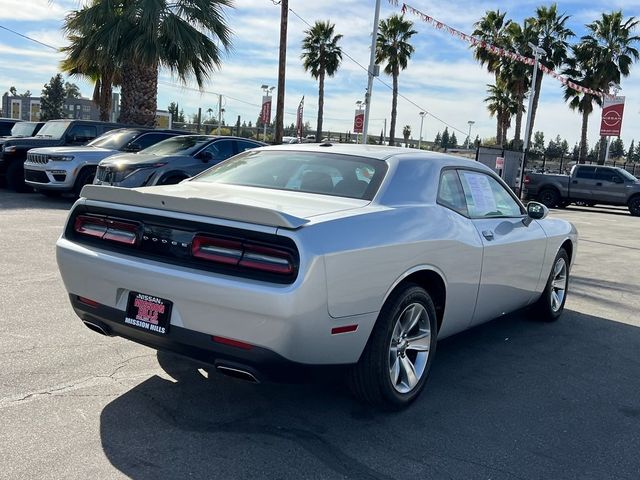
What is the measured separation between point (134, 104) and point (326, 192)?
55.6 ft

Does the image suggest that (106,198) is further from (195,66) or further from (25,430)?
(195,66)

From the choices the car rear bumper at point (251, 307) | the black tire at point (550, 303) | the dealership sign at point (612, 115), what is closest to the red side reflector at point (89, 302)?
the car rear bumper at point (251, 307)

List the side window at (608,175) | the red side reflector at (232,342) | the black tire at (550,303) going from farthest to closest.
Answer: the side window at (608,175)
the black tire at (550,303)
the red side reflector at (232,342)

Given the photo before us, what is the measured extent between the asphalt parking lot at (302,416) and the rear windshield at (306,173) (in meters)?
1.30

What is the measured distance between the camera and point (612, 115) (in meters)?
31.8

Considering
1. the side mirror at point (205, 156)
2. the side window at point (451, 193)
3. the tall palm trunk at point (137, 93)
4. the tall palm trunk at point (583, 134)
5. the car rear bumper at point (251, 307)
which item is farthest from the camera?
the tall palm trunk at point (583, 134)

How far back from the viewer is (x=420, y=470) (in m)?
3.10

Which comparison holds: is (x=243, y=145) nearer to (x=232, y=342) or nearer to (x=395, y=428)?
(x=395, y=428)

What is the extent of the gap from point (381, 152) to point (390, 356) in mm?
1528

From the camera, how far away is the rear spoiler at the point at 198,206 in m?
3.10

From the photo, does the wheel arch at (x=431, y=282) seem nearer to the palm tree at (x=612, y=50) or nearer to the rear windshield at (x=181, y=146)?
the rear windshield at (x=181, y=146)

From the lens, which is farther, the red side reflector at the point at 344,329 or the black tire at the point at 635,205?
the black tire at the point at 635,205

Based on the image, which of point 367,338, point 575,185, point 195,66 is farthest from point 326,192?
point 575,185

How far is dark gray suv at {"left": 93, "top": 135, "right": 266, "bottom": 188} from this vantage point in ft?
36.1
